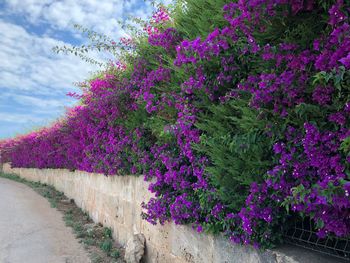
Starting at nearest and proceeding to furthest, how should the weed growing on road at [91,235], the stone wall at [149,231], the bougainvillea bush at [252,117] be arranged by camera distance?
the bougainvillea bush at [252,117], the stone wall at [149,231], the weed growing on road at [91,235]

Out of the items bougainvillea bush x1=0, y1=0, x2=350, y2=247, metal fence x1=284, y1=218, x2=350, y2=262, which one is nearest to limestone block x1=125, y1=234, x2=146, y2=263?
bougainvillea bush x1=0, y1=0, x2=350, y2=247

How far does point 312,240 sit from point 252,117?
121 cm

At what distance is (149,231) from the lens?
606cm

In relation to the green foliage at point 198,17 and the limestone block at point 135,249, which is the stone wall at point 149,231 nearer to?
the limestone block at point 135,249

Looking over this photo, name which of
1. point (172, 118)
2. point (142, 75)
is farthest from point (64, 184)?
point (172, 118)

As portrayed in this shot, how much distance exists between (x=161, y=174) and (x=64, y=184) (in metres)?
10.5

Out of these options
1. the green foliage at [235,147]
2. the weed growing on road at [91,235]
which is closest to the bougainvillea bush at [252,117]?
the green foliage at [235,147]

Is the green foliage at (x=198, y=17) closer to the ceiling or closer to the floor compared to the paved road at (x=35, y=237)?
closer to the ceiling

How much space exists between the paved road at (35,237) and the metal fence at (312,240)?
4.30 metres

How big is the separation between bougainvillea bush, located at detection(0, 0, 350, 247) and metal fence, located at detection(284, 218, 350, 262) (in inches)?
4.5

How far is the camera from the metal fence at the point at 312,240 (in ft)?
9.94

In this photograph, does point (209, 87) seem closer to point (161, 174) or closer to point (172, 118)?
point (172, 118)

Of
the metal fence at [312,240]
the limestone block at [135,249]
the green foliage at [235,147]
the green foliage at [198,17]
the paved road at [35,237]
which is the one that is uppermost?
the green foliage at [198,17]

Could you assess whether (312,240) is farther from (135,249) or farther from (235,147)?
(135,249)
